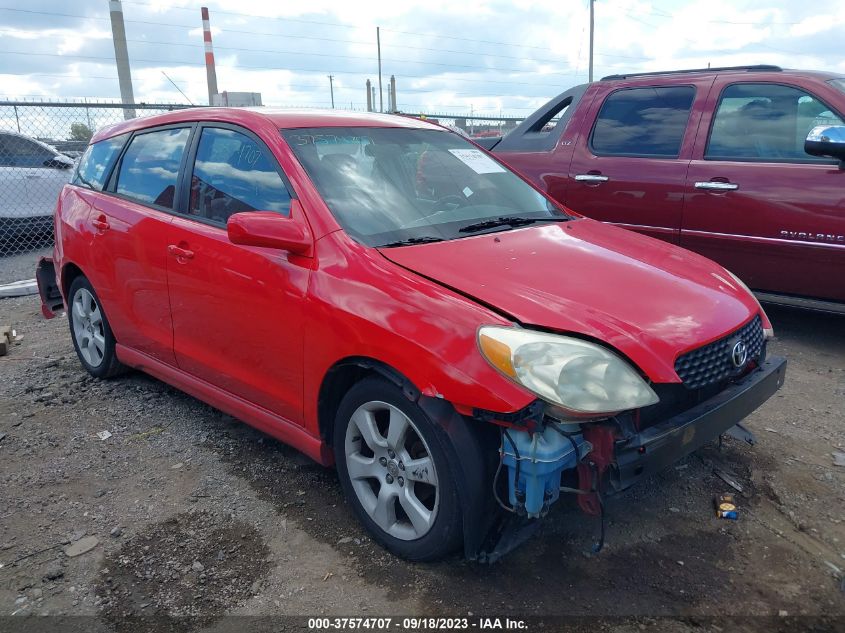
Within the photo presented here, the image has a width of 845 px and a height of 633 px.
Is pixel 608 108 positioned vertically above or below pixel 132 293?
above

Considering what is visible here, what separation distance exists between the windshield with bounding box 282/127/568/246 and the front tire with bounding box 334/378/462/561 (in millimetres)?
677

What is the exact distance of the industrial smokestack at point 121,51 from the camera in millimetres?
19234

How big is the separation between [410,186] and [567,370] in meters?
1.39

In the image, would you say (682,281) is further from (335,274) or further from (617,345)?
(335,274)

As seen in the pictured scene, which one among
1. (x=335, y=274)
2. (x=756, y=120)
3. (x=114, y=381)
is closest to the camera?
(x=335, y=274)

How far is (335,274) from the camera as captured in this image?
2.77m

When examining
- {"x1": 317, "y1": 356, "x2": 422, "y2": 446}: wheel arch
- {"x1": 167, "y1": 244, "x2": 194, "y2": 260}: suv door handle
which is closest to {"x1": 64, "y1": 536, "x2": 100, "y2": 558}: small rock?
{"x1": 317, "y1": 356, "x2": 422, "y2": 446}: wheel arch

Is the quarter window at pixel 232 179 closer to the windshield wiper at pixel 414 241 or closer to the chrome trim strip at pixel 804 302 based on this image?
the windshield wiper at pixel 414 241

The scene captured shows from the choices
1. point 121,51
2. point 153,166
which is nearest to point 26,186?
point 153,166

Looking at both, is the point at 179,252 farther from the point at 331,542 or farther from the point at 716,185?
the point at 716,185

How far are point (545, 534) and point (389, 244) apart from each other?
131cm

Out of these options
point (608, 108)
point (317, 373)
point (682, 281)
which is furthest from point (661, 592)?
point (608, 108)

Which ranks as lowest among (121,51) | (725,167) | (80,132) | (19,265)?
(19,265)

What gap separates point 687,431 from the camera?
96.3 inches
